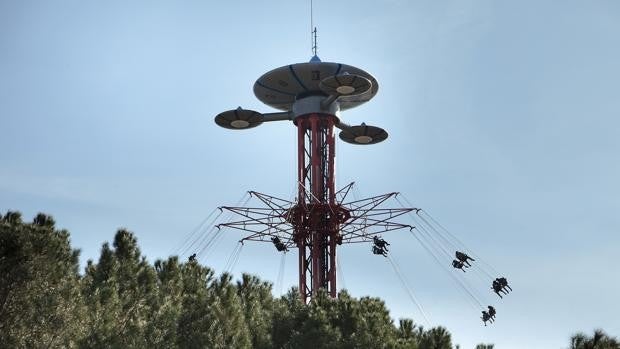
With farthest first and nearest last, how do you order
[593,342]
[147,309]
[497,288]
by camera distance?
[497,288], [147,309], [593,342]

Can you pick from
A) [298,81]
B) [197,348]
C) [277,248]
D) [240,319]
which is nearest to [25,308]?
[197,348]

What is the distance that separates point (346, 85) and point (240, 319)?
66.1 feet

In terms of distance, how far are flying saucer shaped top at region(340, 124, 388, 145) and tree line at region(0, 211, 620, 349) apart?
1661cm

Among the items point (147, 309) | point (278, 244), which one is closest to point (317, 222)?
point (278, 244)

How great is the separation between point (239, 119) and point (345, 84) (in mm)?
10661

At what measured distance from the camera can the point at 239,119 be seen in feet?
187

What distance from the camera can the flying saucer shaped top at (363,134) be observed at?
182 feet

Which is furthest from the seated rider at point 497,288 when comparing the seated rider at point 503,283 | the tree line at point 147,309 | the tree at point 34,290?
the tree at point 34,290

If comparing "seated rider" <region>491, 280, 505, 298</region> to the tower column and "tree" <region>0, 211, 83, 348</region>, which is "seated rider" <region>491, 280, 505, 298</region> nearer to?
the tower column

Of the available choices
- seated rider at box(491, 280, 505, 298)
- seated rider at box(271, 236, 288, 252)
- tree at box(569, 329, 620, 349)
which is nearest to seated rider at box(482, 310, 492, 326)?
seated rider at box(491, 280, 505, 298)

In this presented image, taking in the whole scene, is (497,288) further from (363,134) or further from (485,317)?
(363,134)

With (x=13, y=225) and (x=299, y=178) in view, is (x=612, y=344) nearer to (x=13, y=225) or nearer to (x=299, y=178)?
(x=13, y=225)

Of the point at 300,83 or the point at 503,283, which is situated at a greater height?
the point at 300,83

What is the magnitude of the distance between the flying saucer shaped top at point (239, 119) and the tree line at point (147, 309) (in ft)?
54.9
